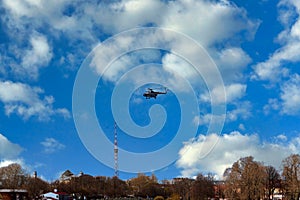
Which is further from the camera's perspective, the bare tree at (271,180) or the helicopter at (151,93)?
the bare tree at (271,180)

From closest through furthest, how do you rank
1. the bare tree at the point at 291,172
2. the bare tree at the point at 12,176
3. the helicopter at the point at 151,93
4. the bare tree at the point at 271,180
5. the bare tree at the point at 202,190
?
the helicopter at the point at 151,93
the bare tree at the point at 291,172
the bare tree at the point at 271,180
the bare tree at the point at 12,176
the bare tree at the point at 202,190

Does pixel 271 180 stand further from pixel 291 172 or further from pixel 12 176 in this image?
pixel 12 176

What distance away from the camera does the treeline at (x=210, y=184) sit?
81812 mm

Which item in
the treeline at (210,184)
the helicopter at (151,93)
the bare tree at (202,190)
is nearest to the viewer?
the helicopter at (151,93)

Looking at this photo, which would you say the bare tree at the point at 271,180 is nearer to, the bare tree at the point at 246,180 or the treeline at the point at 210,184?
the treeline at the point at 210,184

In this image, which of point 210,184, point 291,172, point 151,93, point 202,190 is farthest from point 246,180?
point 151,93

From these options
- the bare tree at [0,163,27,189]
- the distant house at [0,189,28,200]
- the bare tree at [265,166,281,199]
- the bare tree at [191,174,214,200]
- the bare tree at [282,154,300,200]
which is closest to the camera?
the bare tree at [282,154,300,200]

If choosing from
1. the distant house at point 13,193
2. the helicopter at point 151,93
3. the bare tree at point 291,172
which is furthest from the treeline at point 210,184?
the helicopter at point 151,93

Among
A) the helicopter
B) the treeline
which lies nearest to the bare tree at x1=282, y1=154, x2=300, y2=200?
the treeline

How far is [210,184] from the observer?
118812mm

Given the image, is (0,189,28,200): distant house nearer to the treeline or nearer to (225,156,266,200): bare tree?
the treeline

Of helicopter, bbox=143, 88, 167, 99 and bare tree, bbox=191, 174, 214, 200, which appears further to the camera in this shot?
bare tree, bbox=191, 174, 214, 200

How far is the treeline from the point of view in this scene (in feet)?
268

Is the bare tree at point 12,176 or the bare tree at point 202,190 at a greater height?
the bare tree at point 12,176
